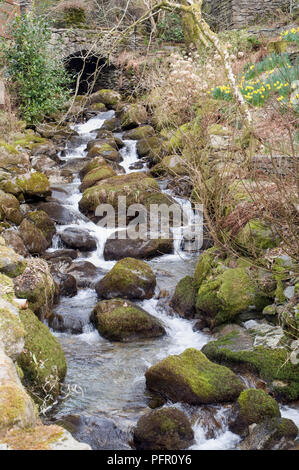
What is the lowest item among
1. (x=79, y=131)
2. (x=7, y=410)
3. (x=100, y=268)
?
(x=100, y=268)

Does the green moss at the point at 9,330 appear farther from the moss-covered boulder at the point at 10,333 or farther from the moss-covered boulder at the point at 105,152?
the moss-covered boulder at the point at 105,152

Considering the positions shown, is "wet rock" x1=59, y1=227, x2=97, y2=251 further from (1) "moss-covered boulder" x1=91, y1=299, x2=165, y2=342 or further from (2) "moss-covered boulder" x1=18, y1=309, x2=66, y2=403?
(2) "moss-covered boulder" x1=18, y1=309, x2=66, y2=403

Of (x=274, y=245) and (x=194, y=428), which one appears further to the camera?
(x=274, y=245)

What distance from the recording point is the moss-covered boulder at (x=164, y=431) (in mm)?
3719

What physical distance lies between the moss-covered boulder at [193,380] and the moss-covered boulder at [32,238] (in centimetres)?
420

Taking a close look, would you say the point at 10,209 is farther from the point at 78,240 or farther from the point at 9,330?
the point at 9,330

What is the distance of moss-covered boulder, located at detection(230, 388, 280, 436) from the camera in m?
3.88

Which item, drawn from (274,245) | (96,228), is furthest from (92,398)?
(96,228)

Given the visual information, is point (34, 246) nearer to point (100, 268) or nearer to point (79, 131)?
point (100, 268)

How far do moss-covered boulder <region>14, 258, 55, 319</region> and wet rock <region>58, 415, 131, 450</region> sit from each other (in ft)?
6.56

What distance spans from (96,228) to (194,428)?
19.6 feet

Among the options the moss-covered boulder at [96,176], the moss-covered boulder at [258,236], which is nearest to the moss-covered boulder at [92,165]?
the moss-covered boulder at [96,176]

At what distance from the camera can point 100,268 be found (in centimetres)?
799

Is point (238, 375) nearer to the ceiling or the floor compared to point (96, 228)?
nearer to the floor
